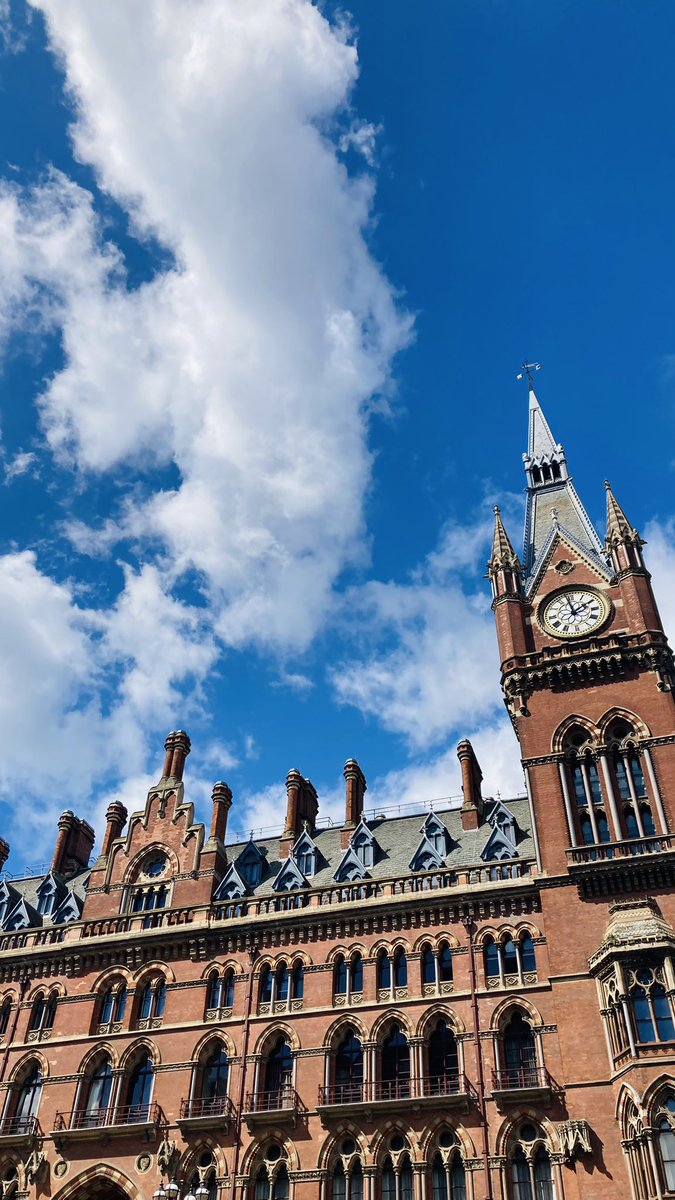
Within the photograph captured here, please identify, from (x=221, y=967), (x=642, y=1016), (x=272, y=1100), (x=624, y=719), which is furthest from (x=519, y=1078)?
(x=624, y=719)

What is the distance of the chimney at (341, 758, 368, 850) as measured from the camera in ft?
163

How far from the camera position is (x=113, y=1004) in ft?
144

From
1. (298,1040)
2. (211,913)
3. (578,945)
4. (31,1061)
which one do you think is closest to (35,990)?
(31,1061)

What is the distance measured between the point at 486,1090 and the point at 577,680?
1661cm

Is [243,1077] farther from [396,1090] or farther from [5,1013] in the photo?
[5,1013]

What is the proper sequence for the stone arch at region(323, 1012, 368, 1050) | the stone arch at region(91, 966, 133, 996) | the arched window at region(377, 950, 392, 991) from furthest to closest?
the stone arch at region(91, 966, 133, 996)
the arched window at region(377, 950, 392, 991)
the stone arch at region(323, 1012, 368, 1050)

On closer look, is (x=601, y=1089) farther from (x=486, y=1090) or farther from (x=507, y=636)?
(x=507, y=636)

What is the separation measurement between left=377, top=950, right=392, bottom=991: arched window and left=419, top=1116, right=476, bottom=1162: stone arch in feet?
17.5

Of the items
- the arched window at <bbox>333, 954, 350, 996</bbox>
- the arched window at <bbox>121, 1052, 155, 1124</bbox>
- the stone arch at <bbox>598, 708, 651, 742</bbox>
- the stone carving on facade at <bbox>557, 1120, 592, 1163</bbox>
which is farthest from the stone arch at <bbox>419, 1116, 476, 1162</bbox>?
the stone arch at <bbox>598, 708, 651, 742</bbox>

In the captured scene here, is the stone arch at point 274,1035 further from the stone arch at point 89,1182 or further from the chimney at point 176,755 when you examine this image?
the chimney at point 176,755

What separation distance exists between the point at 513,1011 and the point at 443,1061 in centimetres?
318

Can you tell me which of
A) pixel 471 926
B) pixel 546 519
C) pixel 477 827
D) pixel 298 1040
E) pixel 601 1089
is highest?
pixel 546 519

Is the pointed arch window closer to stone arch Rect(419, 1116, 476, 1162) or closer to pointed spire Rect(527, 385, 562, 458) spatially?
stone arch Rect(419, 1116, 476, 1162)

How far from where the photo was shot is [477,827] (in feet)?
153
